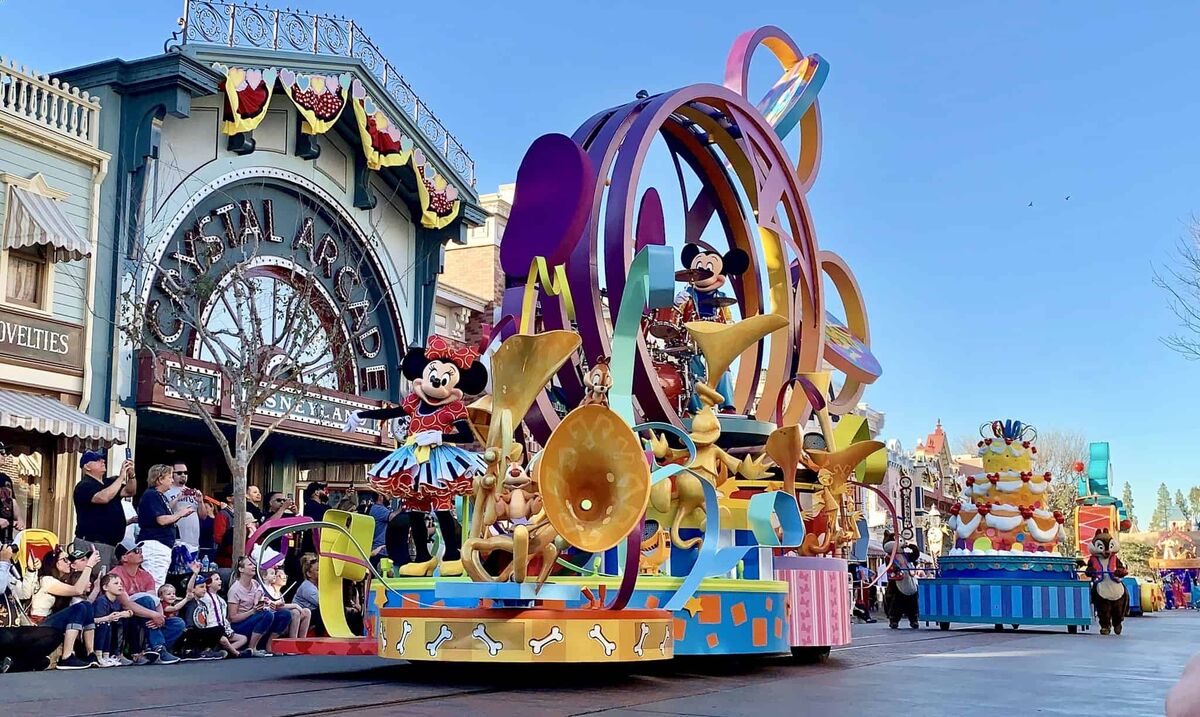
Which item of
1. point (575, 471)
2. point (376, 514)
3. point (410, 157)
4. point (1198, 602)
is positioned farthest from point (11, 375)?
point (1198, 602)

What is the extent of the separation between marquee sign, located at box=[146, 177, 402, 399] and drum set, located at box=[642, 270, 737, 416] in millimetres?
6854

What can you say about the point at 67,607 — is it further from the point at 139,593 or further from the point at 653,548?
the point at 653,548

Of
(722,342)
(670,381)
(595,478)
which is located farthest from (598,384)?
(670,381)

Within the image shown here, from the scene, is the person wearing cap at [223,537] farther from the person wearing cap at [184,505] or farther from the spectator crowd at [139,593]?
the person wearing cap at [184,505]

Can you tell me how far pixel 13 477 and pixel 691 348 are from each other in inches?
413

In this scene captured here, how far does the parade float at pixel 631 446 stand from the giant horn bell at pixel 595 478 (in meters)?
0.02

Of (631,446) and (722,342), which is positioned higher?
(722,342)

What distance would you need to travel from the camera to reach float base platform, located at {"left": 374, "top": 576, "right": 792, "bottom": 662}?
8.58m

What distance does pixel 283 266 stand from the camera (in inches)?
880

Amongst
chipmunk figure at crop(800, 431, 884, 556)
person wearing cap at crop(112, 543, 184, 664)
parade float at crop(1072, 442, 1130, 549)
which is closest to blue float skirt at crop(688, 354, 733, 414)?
chipmunk figure at crop(800, 431, 884, 556)

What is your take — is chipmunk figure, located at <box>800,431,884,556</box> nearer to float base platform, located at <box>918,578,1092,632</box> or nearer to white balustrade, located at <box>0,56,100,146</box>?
float base platform, located at <box>918,578,1092,632</box>

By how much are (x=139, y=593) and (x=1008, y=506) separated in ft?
46.8

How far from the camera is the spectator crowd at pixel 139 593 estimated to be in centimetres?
1043

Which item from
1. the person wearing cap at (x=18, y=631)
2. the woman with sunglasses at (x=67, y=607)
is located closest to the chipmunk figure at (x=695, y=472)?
the woman with sunglasses at (x=67, y=607)
